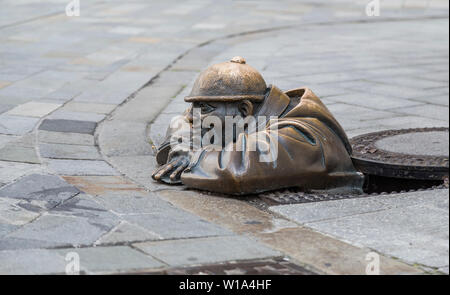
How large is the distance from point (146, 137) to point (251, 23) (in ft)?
24.9

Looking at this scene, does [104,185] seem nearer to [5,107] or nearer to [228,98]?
[228,98]

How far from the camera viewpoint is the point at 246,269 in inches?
134

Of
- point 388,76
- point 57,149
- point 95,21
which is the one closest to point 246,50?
point 388,76

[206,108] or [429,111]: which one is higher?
[206,108]

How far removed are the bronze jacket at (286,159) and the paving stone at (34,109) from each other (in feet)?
8.30

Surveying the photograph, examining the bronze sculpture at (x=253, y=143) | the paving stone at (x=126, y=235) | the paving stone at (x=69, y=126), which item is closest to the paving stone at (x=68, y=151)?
the paving stone at (x=69, y=126)

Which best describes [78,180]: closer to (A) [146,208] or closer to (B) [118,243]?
(A) [146,208]

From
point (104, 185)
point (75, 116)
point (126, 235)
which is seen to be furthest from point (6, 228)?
point (75, 116)

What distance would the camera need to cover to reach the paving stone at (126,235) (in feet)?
12.2

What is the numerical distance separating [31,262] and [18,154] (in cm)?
209

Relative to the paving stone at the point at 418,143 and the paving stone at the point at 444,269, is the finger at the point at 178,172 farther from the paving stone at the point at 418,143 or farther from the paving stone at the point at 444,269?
the paving stone at the point at 444,269

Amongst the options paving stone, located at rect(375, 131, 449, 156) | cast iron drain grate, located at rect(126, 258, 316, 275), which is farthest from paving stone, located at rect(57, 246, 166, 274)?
paving stone, located at rect(375, 131, 449, 156)

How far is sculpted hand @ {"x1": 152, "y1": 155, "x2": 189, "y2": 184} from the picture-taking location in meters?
4.72

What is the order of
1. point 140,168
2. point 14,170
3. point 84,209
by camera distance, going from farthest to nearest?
1. point 140,168
2. point 14,170
3. point 84,209
